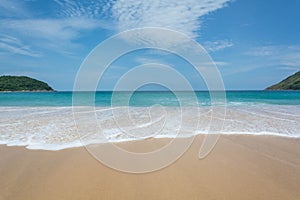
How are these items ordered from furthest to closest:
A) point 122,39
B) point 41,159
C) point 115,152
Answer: point 122,39 → point 115,152 → point 41,159

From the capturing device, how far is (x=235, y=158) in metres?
4.93

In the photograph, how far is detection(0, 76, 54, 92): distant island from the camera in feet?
318

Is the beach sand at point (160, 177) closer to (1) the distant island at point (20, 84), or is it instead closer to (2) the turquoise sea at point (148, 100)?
(2) the turquoise sea at point (148, 100)

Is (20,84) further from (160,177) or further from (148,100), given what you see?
(160,177)

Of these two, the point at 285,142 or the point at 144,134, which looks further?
the point at 144,134

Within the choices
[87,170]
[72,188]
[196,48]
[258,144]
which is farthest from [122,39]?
[258,144]

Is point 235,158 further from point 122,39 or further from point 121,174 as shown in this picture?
point 122,39

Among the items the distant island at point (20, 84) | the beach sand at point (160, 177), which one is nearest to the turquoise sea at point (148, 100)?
the beach sand at point (160, 177)

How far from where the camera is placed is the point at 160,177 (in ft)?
12.8

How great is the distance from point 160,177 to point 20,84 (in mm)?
115347

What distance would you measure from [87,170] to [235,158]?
3.20m

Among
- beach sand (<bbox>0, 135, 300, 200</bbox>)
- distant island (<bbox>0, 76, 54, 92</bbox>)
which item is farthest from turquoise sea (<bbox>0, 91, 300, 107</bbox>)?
distant island (<bbox>0, 76, 54, 92</bbox>)

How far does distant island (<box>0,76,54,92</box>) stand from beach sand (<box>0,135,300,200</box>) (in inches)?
4287

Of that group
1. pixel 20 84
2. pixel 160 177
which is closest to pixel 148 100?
pixel 160 177
